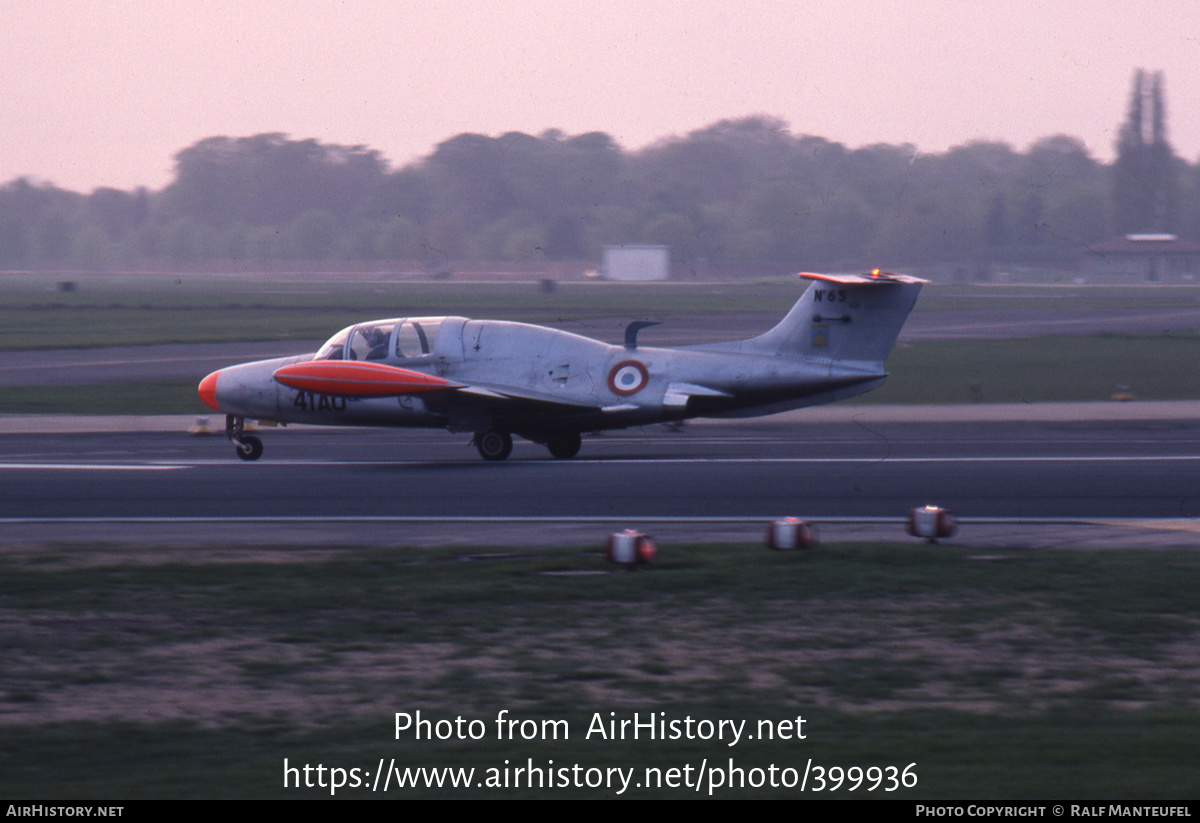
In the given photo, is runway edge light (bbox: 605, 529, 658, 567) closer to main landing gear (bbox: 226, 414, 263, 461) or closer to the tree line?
main landing gear (bbox: 226, 414, 263, 461)

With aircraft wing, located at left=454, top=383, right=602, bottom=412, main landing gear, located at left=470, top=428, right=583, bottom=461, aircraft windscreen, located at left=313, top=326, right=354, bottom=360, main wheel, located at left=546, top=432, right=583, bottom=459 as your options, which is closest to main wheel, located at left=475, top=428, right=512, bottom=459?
main landing gear, located at left=470, top=428, right=583, bottom=461

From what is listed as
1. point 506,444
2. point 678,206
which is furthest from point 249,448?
point 678,206

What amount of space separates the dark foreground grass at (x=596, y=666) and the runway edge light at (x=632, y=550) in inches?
7.3

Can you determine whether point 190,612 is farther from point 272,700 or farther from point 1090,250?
point 1090,250

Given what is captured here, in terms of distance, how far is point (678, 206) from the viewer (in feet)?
236

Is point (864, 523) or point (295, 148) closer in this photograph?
point (864, 523)

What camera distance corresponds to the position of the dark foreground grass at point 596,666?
666 cm

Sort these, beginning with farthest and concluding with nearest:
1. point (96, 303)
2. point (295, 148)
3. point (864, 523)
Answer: point (295, 148)
point (96, 303)
point (864, 523)

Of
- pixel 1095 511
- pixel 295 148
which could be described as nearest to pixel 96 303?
pixel 295 148

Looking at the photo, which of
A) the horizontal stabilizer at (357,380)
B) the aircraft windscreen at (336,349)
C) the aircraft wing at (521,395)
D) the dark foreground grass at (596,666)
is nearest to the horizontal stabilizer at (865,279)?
the aircraft wing at (521,395)

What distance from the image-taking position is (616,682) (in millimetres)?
8422

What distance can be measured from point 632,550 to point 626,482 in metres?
6.37

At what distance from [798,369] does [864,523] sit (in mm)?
5758
